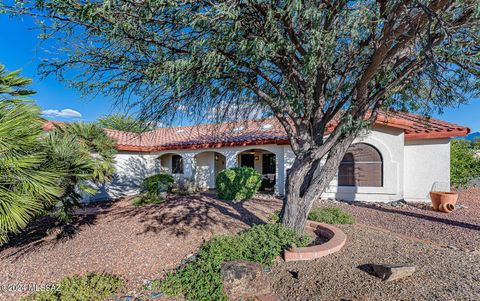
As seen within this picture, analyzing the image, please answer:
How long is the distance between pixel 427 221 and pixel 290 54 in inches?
304

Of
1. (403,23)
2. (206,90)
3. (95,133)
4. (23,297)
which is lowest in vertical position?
(23,297)

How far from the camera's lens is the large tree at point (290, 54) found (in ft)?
12.5

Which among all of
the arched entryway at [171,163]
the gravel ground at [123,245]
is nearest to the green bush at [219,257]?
the gravel ground at [123,245]

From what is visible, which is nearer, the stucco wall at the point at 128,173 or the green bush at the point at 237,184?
the green bush at the point at 237,184

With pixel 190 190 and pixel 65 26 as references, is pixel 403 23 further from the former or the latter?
pixel 190 190

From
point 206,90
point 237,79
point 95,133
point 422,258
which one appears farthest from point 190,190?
point 422,258

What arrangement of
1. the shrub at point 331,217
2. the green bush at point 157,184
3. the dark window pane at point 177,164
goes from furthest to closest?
the dark window pane at point 177,164, the green bush at point 157,184, the shrub at point 331,217

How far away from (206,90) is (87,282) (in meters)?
4.94

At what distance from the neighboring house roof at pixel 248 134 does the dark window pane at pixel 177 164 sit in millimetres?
1456

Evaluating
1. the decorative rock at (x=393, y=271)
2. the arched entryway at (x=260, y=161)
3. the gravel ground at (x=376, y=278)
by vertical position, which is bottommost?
the gravel ground at (x=376, y=278)

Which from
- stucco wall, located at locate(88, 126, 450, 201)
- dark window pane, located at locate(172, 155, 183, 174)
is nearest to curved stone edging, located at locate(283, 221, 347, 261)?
stucco wall, located at locate(88, 126, 450, 201)

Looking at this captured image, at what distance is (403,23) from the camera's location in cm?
394

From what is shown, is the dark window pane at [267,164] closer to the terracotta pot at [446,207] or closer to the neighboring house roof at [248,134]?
the neighboring house roof at [248,134]

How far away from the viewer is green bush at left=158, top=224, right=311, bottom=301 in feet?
13.5
